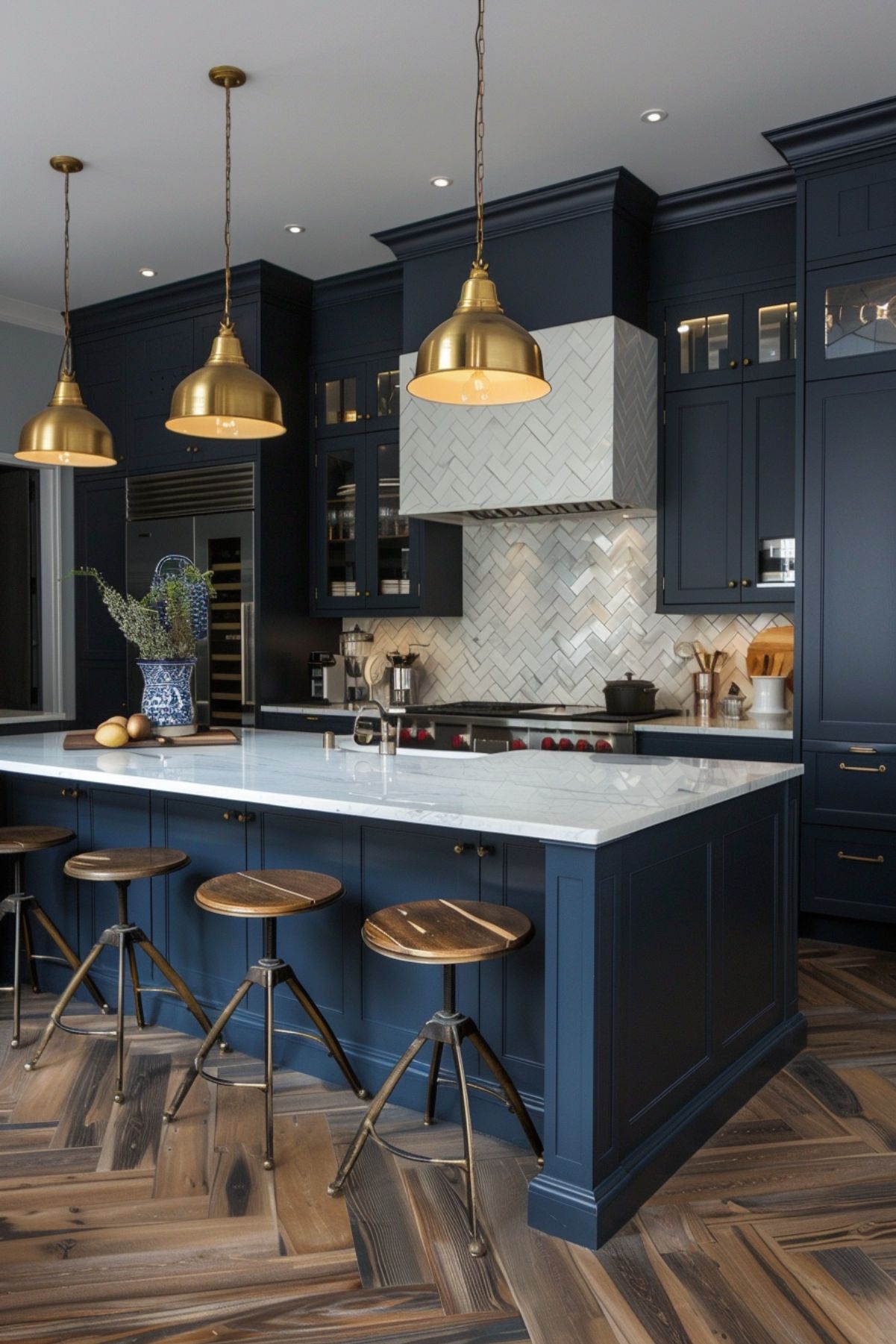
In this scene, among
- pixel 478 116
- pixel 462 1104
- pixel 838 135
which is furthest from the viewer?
pixel 838 135

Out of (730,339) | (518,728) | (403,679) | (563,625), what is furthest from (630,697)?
(730,339)

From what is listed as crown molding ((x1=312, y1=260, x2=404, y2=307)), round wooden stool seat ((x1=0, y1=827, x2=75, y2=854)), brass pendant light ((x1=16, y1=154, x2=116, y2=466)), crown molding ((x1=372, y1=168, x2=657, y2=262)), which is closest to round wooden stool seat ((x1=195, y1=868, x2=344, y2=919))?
round wooden stool seat ((x1=0, y1=827, x2=75, y2=854))

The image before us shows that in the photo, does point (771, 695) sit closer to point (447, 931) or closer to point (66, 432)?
point (447, 931)

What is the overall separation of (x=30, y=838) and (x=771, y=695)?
3.09 metres

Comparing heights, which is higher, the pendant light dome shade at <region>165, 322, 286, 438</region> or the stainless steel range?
the pendant light dome shade at <region>165, 322, 286, 438</region>

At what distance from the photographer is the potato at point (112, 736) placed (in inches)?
143

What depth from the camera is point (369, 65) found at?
363 cm

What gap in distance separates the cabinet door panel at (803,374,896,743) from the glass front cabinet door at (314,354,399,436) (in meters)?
2.27

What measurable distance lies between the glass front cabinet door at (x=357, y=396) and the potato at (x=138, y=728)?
2.48 meters

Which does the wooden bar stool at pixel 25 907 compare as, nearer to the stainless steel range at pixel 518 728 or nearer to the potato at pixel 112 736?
the potato at pixel 112 736

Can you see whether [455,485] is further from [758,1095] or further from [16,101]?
[758,1095]

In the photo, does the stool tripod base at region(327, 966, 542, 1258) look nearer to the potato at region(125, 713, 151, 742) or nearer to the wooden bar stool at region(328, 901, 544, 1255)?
the wooden bar stool at region(328, 901, 544, 1255)

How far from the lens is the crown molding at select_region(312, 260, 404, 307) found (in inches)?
220

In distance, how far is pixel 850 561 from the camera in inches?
163
